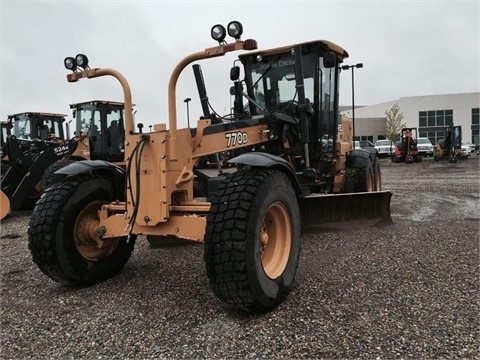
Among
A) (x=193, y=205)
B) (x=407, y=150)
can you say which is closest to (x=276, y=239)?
(x=193, y=205)

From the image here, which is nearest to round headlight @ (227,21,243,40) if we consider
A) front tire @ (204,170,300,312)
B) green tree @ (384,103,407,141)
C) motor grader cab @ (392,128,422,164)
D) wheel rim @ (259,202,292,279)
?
front tire @ (204,170,300,312)

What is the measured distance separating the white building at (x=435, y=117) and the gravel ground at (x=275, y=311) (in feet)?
188

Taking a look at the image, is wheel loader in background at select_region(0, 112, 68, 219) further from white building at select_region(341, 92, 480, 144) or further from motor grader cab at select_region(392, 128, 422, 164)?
white building at select_region(341, 92, 480, 144)

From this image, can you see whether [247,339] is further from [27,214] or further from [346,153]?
[27,214]

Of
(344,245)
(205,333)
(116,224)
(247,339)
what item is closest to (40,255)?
(116,224)

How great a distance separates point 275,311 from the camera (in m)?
3.59

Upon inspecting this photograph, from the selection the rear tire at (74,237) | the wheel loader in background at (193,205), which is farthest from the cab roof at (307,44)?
the rear tire at (74,237)

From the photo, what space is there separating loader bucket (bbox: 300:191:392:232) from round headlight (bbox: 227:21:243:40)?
8.38 ft

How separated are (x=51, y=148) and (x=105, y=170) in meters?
6.33

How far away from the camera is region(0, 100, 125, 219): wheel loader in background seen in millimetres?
9906

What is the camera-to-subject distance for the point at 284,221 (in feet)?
13.2

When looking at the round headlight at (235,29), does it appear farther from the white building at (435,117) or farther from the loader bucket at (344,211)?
the white building at (435,117)

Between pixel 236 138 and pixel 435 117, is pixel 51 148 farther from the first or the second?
pixel 435 117

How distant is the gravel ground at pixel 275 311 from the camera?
9.91ft
